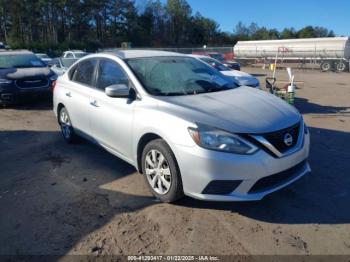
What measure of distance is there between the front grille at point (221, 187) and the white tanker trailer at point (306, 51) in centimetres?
2562

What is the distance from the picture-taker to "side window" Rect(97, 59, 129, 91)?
4750 mm

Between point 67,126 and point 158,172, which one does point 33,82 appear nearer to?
point 67,126

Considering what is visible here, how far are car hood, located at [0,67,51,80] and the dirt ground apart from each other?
509 centimetres

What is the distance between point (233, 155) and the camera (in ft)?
11.3

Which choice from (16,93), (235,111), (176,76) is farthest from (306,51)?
(235,111)

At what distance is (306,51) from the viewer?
35.0m

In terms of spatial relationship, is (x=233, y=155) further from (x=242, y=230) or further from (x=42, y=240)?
(x=42, y=240)

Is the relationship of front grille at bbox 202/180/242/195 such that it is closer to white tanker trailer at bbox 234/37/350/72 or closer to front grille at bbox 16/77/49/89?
front grille at bbox 16/77/49/89

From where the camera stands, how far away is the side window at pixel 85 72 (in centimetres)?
552

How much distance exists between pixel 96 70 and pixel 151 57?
943 millimetres

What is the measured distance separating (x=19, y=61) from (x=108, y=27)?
69907mm

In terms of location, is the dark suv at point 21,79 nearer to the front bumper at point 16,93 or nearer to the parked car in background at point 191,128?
the front bumper at point 16,93

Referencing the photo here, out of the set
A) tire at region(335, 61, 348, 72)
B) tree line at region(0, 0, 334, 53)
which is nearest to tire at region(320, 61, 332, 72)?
tire at region(335, 61, 348, 72)

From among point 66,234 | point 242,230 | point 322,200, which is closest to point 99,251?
point 66,234
